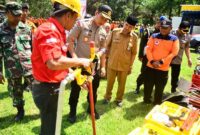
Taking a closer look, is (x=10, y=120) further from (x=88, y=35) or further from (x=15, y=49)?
(x=88, y=35)

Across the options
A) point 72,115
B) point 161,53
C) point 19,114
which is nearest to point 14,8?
point 19,114

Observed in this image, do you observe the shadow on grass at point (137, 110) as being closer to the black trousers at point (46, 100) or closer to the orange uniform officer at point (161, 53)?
the orange uniform officer at point (161, 53)

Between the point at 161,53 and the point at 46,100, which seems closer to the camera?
the point at 46,100

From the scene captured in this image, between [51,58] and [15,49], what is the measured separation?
8.34 feet

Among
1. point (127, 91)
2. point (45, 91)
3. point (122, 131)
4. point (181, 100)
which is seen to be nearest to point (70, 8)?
point (45, 91)

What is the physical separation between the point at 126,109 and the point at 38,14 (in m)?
28.0

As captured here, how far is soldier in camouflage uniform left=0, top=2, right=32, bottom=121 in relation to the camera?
4.88m

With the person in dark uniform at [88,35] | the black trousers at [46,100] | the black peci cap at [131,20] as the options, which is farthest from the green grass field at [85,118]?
the black peci cap at [131,20]

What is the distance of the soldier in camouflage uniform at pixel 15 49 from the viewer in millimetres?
4879

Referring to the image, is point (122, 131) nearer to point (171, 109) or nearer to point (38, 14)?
point (171, 109)

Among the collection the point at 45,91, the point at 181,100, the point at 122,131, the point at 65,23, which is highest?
the point at 65,23

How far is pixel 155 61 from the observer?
6062 millimetres

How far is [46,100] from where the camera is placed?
10.4 ft

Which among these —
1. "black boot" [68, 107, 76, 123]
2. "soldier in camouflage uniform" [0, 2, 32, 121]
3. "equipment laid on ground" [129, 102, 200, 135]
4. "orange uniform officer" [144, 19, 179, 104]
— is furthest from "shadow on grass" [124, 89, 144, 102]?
"equipment laid on ground" [129, 102, 200, 135]
